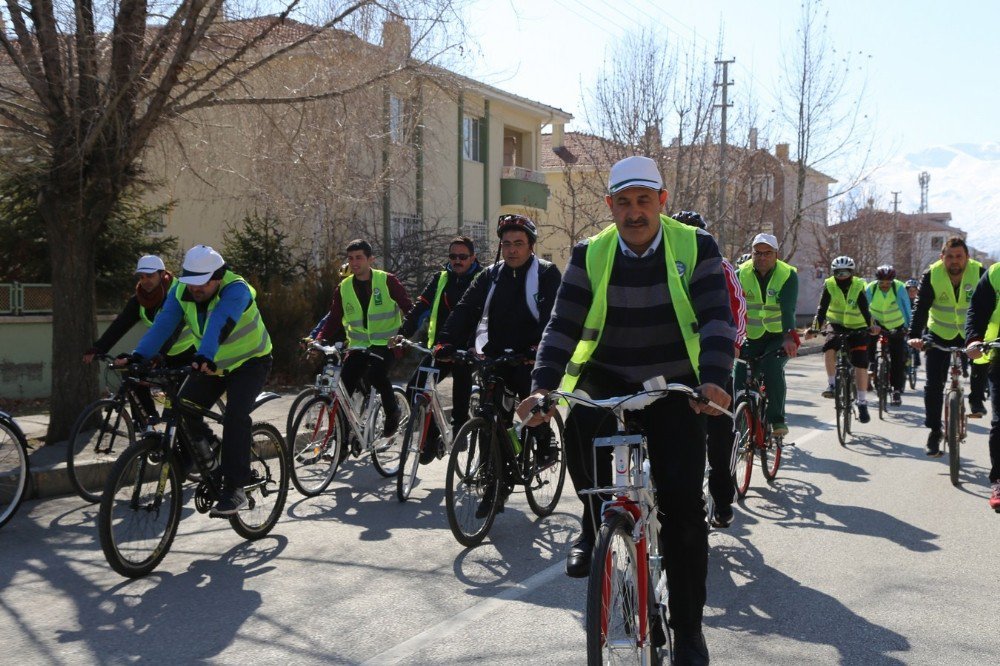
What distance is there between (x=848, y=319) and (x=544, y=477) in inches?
236

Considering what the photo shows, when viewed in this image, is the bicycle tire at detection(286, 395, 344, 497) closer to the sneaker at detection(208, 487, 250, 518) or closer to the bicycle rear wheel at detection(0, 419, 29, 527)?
the sneaker at detection(208, 487, 250, 518)

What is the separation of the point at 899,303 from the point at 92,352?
440 inches

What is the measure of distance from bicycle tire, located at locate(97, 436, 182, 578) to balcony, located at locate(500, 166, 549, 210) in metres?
25.8

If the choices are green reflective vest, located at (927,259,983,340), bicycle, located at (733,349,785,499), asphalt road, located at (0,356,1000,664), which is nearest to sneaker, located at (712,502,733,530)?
asphalt road, located at (0,356,1000,664)

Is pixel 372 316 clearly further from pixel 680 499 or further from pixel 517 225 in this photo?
pixel 680 499

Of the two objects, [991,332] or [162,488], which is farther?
[991,332]

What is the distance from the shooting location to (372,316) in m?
9.03

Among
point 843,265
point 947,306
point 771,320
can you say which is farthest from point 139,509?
point 843,265

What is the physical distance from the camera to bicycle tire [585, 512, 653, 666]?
3234 millimetres

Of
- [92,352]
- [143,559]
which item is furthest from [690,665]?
[92,352]

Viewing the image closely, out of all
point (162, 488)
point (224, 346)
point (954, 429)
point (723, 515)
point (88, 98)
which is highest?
point (88, 98)

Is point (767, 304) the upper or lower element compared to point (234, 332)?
upper

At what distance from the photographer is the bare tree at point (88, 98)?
9.27m

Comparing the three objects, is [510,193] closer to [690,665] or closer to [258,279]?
[258,279]
